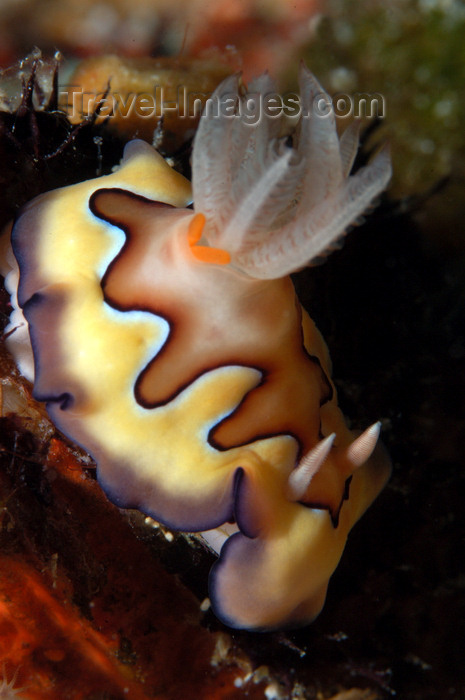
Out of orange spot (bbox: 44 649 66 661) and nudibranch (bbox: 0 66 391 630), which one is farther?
orange spot (bbox: 44 649 66 661)

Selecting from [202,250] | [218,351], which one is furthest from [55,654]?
[202,250]

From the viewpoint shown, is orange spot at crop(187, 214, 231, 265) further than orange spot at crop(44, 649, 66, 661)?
No

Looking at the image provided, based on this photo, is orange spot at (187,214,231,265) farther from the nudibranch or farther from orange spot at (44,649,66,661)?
orange spot at (44,649,66,661)

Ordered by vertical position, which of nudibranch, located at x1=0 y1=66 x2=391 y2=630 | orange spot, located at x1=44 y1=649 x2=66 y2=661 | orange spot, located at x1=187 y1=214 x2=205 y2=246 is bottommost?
orange spot, located at x1=44 y1=649 x2=66 y2=661

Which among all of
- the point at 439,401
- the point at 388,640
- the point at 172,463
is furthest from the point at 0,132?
the point at 388,640

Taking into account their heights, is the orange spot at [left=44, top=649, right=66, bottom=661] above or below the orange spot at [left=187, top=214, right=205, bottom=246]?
below

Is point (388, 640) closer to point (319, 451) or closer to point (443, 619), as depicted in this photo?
point (443, 619)

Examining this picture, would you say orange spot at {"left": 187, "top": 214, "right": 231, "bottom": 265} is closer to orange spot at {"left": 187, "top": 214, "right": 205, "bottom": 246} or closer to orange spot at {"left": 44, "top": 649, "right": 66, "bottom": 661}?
orange spot at {"left": 187, "top": 214, "right": 205, "bottom": 246}

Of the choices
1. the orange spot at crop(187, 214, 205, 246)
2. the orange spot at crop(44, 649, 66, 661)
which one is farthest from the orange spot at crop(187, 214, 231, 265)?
the orange spot at crop(44, 649, 66, 661)

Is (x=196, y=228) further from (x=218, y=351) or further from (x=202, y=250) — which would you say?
(x=218, y=351)

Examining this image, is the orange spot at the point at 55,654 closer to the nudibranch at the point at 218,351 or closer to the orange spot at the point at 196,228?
the nudibranch at the point at 218,351
